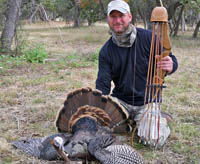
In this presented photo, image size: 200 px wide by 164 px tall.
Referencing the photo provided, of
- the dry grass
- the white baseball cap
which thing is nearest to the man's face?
the white baseball cap

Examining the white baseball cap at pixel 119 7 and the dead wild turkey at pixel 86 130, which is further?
the white baseball cap at pixel 119 7

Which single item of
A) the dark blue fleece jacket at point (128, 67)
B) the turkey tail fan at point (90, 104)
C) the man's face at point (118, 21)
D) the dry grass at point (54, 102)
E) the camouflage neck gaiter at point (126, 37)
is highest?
the man's face at point (118, 21)

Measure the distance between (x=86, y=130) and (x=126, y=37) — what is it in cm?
117

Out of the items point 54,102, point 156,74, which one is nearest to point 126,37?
point 156,74

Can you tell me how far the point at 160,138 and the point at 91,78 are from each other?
351 centimetres

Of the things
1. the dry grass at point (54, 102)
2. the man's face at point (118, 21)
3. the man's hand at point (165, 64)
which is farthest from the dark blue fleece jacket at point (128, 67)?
the dry grass at point (54, 102)

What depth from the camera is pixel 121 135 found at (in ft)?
11.7

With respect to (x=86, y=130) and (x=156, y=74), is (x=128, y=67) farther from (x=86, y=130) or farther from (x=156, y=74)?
(x=86, y=130)

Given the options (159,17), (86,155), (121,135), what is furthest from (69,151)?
(159,17)

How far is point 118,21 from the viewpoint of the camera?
3193 millimetres

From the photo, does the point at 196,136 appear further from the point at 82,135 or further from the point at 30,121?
the point at 30,121

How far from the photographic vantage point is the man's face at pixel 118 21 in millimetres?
3203

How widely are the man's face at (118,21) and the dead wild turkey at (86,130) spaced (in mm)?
764

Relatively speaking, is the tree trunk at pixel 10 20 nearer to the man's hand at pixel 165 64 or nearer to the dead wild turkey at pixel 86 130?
the dead wild turkey at pixel 86 130
